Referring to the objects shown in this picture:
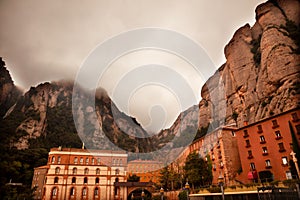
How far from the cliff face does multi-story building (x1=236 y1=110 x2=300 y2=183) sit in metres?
10.6

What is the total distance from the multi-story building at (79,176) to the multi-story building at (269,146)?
26551 mm

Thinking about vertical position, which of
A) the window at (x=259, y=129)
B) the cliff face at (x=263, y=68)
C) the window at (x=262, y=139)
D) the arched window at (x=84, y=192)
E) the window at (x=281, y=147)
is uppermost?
the cliff face at (x=263, y=68)

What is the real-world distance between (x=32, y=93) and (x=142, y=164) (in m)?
61.7

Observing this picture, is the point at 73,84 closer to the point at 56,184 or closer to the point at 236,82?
the point at 56,184

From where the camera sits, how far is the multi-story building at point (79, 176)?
1625 inches

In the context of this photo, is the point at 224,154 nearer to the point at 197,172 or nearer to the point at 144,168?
the point at 197,172

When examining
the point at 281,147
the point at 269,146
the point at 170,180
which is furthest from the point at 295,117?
the point at 170,180

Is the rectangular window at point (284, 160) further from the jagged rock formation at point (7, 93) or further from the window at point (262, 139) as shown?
the jagged rock formation at point (7, 93)

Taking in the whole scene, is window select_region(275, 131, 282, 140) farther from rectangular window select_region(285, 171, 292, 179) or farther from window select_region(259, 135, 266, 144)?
rectangular window select_region(285, 171, 292, 179)

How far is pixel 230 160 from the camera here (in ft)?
105

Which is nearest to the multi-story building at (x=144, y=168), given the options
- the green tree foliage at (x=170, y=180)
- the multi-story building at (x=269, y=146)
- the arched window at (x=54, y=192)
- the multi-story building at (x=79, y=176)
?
the multi-story building at (x=79, y=176)

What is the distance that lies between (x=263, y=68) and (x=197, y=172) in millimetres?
28527

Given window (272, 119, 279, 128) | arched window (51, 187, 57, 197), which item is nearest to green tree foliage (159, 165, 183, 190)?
window (272, 119, 279, 128)

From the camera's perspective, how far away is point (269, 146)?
26.8m
